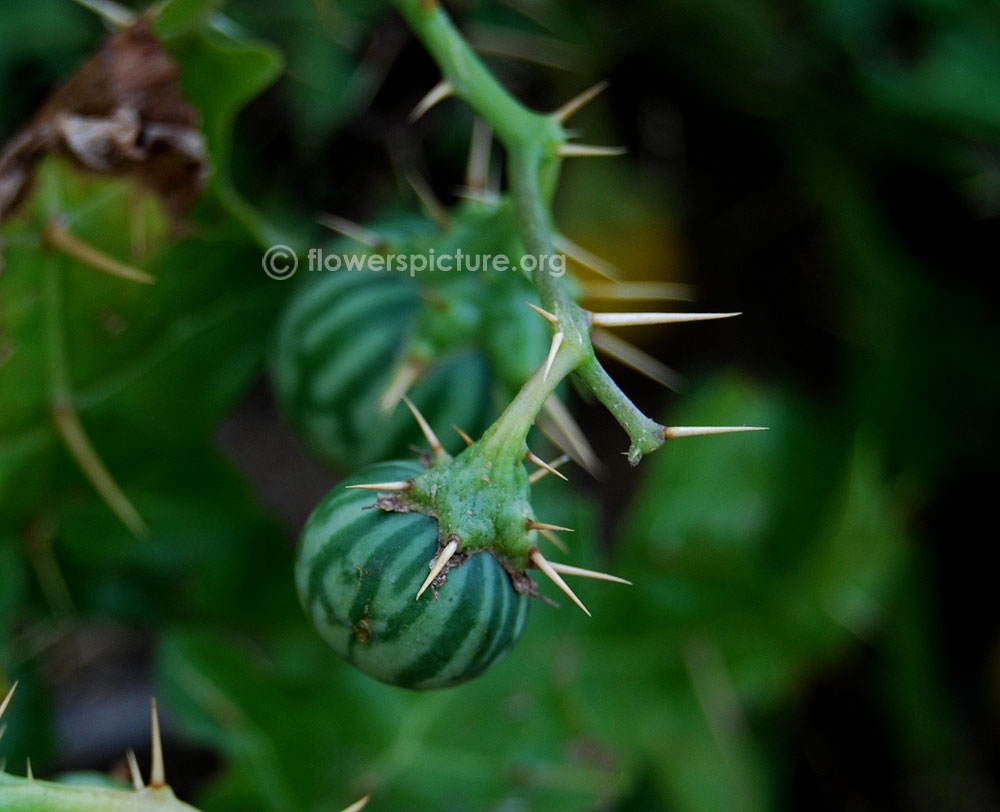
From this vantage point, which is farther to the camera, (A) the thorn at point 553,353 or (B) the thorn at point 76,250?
(B) the thorn at point 76,250

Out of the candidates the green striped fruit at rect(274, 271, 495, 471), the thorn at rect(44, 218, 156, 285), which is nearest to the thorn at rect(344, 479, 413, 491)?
the green striped fruit at rect(274, 271, 495, 471)

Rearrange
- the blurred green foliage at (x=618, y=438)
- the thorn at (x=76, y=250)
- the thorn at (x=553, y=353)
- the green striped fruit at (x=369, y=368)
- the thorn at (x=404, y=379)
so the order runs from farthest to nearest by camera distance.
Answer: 1. the blurred green foliage at (x=618, y=438)
2. the green striped fruit at (x=369, y=368)
3. the thorn at (x=76, y=250)
4. the thorn at (x=404, y=379)
5. the thorn at (x=553, y=353)

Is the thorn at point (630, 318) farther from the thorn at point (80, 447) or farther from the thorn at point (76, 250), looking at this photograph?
the thorn at point (80, 447)

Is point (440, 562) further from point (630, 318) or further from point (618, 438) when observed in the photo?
point (618, 438)

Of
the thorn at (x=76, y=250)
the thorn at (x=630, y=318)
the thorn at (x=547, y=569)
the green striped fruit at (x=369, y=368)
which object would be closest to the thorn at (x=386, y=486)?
the thorn at (x=547, y=569)

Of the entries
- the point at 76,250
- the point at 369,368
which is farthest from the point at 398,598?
the point at 76,250

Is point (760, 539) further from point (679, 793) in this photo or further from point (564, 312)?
point (564, 312)

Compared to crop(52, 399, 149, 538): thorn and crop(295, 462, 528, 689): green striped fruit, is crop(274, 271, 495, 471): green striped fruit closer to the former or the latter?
crop(52, 399, 149, 538): thorn
